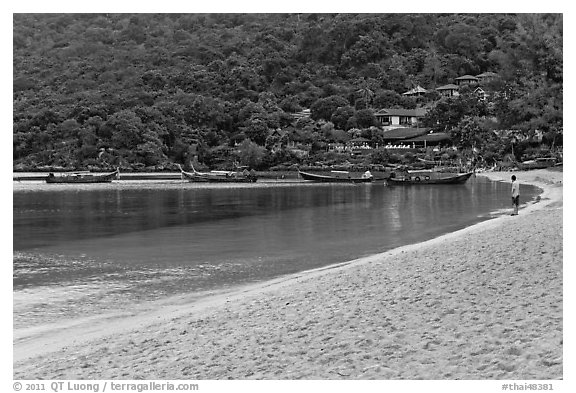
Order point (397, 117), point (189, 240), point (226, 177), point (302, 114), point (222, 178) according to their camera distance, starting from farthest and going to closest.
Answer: point (302, 114) → point (397, 117) → point (222, 178) → point (226, 177) → point (189, 240)

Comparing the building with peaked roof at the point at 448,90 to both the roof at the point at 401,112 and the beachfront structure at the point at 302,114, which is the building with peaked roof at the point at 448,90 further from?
the beachfront structure at the point at 302,114

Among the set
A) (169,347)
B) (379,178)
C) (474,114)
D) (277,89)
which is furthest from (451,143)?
(169,347)

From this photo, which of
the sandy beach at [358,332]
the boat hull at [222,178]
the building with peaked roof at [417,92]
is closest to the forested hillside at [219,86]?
the building with peaked roof at [417,92]

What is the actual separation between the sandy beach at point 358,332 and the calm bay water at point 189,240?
2.15m

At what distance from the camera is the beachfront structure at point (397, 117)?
71.9 m

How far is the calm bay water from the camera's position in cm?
1122

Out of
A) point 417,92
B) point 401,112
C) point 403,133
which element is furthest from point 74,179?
point 417,92

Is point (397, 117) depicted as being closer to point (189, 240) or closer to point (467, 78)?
point (467, 78)

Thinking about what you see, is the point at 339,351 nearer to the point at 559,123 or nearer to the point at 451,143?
the point at 559,123

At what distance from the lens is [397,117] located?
72188 mm

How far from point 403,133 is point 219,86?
22.5 metres

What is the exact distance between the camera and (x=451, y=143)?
6200 centimetres

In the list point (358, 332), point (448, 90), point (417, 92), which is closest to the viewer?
point (358, 332)

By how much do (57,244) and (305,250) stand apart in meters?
7.06
